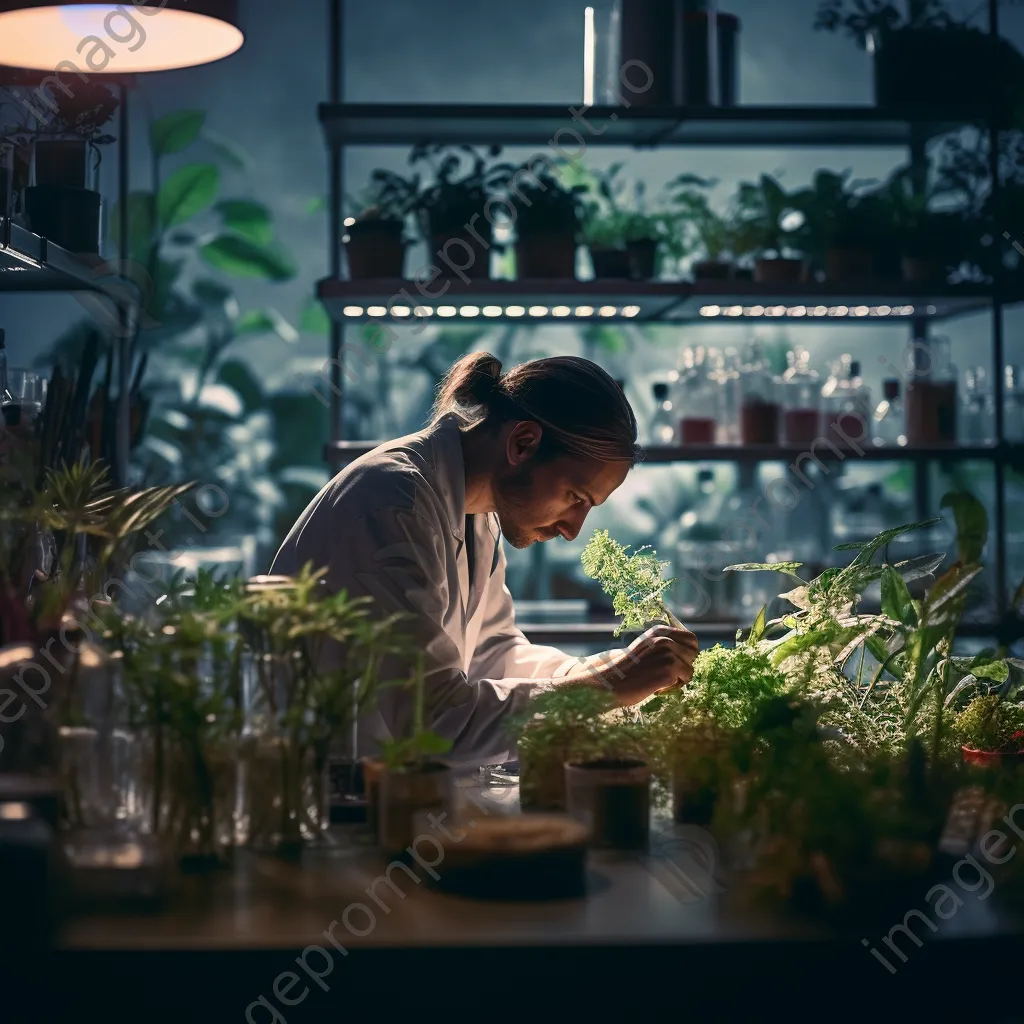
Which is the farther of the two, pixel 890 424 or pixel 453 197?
pixel 890 424

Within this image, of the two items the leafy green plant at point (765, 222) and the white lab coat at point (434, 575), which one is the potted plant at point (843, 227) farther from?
the white lab coat at point (434, 575)

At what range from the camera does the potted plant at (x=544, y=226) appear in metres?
2.99

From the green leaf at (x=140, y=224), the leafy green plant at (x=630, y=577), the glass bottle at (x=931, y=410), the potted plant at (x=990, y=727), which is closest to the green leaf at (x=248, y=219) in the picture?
the green leaf at (x=140, y=224)

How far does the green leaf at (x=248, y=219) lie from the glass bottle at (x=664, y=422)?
1.72 metres

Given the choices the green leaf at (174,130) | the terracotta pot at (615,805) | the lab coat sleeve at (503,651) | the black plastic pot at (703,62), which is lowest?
the terracotta pot at (615,805)

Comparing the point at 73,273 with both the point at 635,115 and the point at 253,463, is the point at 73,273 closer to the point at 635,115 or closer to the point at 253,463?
the point at 635,115

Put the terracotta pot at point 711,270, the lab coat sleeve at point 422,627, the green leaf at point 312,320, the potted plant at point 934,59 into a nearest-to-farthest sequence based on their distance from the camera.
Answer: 1. the lab coat sleeve at point 422,627
2. the terracotta pot at point 711,270
3. the potted plant at point 934,59
4. the green leaf at point 312,320

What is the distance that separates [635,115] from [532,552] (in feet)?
5.21

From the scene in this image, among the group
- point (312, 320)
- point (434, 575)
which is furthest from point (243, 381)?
point (434, 575)

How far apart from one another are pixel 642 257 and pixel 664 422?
1.42 ft

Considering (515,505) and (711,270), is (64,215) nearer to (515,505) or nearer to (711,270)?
(515,505)

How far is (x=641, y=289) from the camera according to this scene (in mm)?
3025

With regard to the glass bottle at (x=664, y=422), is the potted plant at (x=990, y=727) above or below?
below

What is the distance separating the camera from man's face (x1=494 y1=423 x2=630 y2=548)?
1.84 meters
